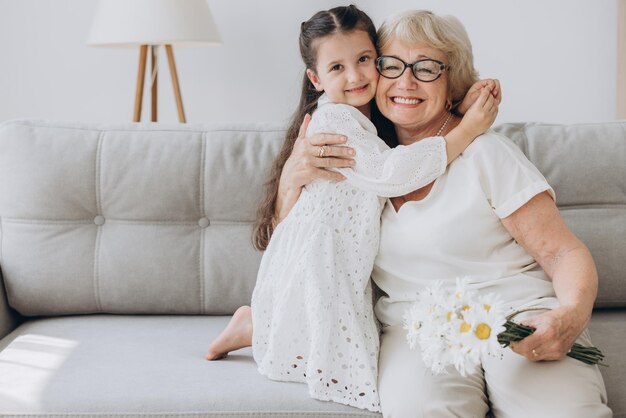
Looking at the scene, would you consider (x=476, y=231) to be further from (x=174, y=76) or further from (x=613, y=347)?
(x=174, y=76)

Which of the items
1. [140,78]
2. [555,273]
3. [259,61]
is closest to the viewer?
[555,273]

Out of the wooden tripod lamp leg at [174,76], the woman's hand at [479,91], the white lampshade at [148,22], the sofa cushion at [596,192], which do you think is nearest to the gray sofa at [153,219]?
the sofa cushion at [596,192]

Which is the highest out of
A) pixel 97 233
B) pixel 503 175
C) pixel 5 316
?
pixel 503 175

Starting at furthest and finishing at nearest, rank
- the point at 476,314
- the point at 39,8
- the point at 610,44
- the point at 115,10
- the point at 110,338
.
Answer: the point at 39,8 < the point at 610,44 < the point at 115,10 < the point at 110,338 < the point at 476,314

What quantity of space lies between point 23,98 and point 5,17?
0.35 metres

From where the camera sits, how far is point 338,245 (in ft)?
5.87

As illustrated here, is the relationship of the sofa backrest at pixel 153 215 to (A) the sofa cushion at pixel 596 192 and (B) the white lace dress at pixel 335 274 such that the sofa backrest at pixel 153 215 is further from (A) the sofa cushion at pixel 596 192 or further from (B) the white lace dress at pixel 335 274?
(B) the white lace dress at pixel 335 274

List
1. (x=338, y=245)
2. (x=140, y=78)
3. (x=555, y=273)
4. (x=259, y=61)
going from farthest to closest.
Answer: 1. (x=259, y=61)
2. (x=140, y=78)
3. (x=338, y=245)
4. (x=555, y=273)

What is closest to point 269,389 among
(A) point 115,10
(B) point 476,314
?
(B) point 476,314

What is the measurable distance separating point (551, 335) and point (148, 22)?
212cm

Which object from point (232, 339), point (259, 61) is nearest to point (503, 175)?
point (232, 339)

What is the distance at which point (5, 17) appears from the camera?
3625mm

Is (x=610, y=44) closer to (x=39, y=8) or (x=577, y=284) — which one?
(x=577, y=284)

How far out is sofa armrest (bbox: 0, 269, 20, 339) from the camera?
2096 mm
